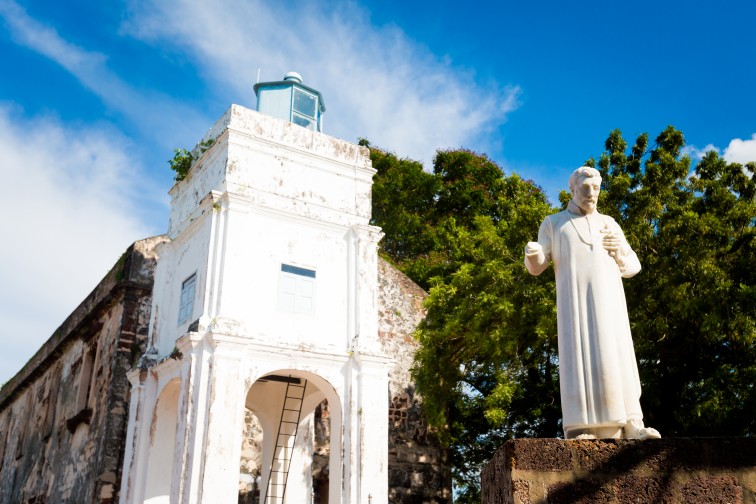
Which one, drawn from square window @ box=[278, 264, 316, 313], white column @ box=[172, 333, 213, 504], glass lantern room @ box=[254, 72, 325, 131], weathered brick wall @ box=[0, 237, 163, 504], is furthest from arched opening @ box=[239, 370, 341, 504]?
glass lantern room @ box=[254, 72, 325, 131]

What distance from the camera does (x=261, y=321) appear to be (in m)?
10.8

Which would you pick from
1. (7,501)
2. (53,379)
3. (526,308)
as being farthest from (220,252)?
(7,501)

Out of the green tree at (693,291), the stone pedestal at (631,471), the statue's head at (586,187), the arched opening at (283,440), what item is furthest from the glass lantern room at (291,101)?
the stone pedestal at (631,471)

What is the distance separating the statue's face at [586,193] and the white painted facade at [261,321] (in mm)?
6411

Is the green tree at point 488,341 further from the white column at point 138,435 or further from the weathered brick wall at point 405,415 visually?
the white column at point 138,435

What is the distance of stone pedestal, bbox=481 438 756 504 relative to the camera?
3.77 m

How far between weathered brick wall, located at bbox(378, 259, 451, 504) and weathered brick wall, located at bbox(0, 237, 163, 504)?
14.5 ft

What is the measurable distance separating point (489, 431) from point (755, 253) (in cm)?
701

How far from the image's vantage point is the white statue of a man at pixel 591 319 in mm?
4191

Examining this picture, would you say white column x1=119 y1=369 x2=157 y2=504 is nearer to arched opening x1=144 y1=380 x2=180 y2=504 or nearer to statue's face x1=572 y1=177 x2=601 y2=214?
arched opening x1=144 y1=380 x2=180 y2=504

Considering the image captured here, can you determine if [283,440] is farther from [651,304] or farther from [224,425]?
[651,304]

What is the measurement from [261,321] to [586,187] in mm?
6761

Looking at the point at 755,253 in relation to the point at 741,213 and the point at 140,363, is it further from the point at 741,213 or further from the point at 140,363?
the point at 140,363

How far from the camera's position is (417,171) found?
22.1 meters
